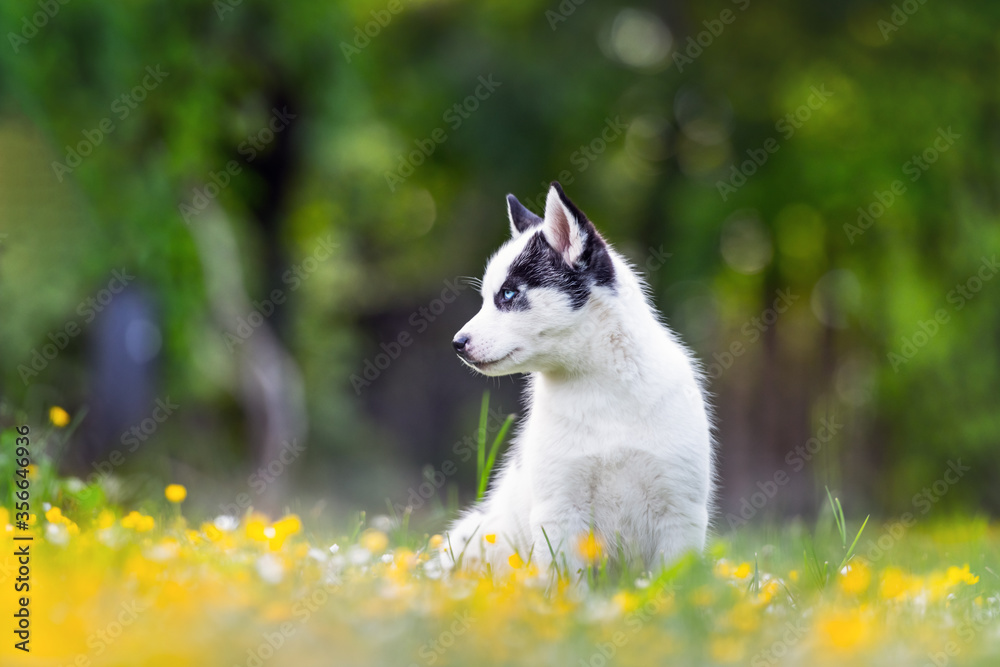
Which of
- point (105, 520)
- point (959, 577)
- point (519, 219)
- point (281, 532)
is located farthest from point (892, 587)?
point (105, 520)

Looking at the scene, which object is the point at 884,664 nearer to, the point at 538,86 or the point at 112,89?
the point at 112,89

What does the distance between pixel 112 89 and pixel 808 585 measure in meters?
7.63

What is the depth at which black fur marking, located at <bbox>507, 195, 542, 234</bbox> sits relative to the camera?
17.9 ft

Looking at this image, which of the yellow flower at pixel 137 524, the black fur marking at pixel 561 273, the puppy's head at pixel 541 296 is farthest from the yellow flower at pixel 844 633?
the yellow flower at pixel 137 524

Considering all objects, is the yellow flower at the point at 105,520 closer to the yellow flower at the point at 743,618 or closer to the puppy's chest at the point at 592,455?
the puppy's chest at the point at 592,455

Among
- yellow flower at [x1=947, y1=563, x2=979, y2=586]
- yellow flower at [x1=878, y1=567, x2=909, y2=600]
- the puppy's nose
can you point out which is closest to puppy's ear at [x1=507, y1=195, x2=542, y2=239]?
the puppy's nose

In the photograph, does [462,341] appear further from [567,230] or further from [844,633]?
[844,633]

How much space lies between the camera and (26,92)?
8164 mm

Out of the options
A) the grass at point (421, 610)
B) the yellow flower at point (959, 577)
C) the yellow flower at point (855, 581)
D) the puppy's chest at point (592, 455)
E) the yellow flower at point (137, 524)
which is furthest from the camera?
the puppy's chest at point (592, 455)

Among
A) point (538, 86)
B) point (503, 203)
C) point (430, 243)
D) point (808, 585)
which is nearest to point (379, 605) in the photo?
point (808, 585)

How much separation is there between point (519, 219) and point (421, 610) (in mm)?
3000

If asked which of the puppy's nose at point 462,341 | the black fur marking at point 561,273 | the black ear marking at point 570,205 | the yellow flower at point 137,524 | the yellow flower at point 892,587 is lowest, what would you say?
the yellow flower at point 892,587

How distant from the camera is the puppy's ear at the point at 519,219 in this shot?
5.43m

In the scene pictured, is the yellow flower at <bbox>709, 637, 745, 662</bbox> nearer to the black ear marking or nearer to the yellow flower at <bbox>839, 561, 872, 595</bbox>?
the yellow flower at <bbox>839, 561, 872, 595</bbox>
